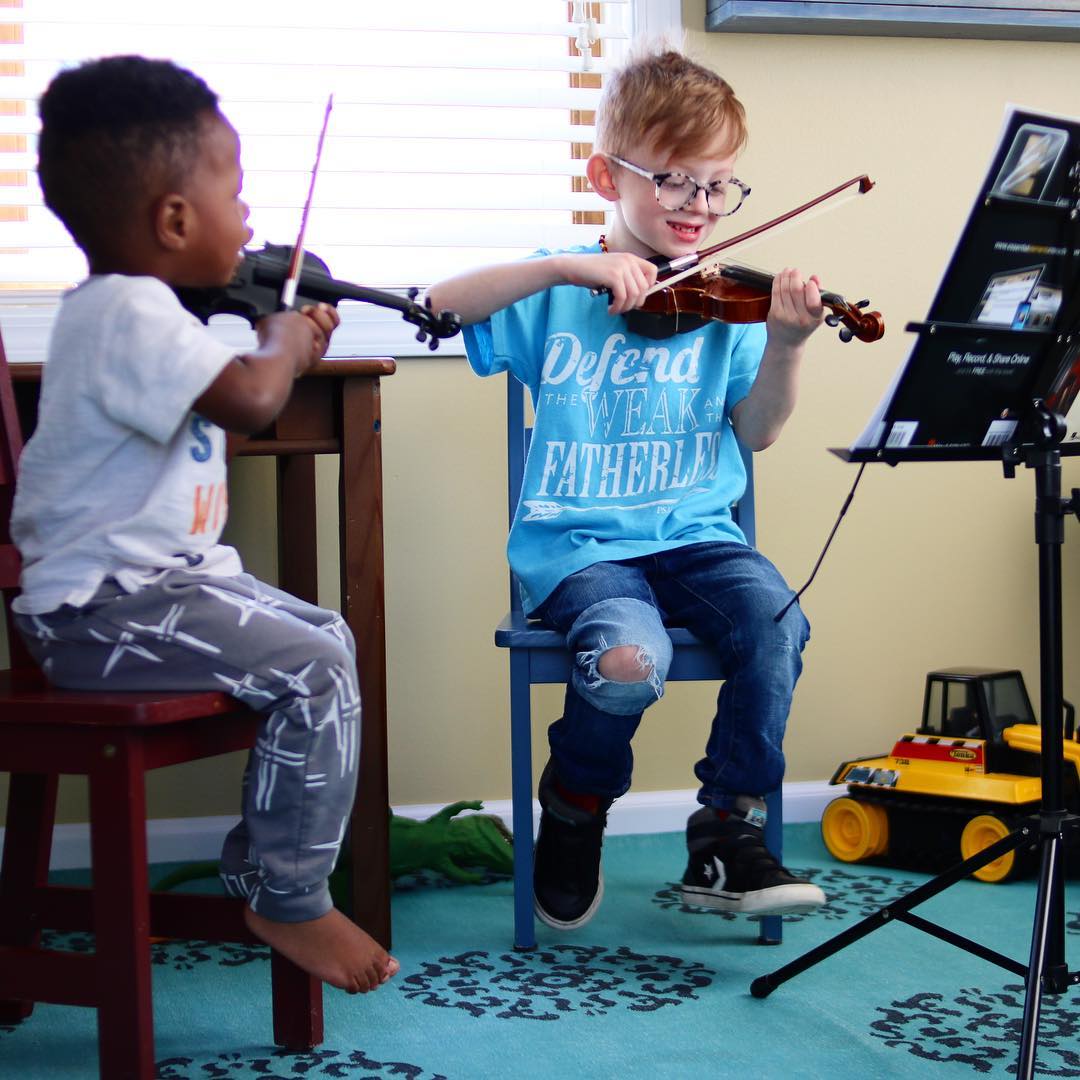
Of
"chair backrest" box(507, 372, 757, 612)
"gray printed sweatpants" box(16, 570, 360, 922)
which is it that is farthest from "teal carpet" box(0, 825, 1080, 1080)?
"chair backrest" box(507, 372, 757, 612)

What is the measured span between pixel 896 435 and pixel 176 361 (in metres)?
0.68

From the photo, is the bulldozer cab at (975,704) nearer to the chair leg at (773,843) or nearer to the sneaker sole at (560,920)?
the chair leg at (773,843)

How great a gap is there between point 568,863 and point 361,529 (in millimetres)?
498

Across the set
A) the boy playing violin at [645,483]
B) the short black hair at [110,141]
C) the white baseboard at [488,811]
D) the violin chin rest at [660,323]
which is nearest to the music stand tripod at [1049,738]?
the boy playing violin at [645,483]

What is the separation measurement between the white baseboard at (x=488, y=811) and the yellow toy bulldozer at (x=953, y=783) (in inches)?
6.0

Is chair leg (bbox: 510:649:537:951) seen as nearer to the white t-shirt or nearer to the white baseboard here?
the white baseboard

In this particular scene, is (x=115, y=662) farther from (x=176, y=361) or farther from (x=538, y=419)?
(x=538, y=419)

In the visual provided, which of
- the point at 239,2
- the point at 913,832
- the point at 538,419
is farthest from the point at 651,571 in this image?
the point at 239,2

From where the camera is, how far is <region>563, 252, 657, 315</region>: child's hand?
1568 millimetres

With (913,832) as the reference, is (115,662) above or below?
above

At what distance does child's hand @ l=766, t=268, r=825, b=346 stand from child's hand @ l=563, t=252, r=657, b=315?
0.16 metres

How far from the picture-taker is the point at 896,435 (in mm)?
1298

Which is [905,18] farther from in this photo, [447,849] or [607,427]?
[447,849]

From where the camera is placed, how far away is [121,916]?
1.11 m
